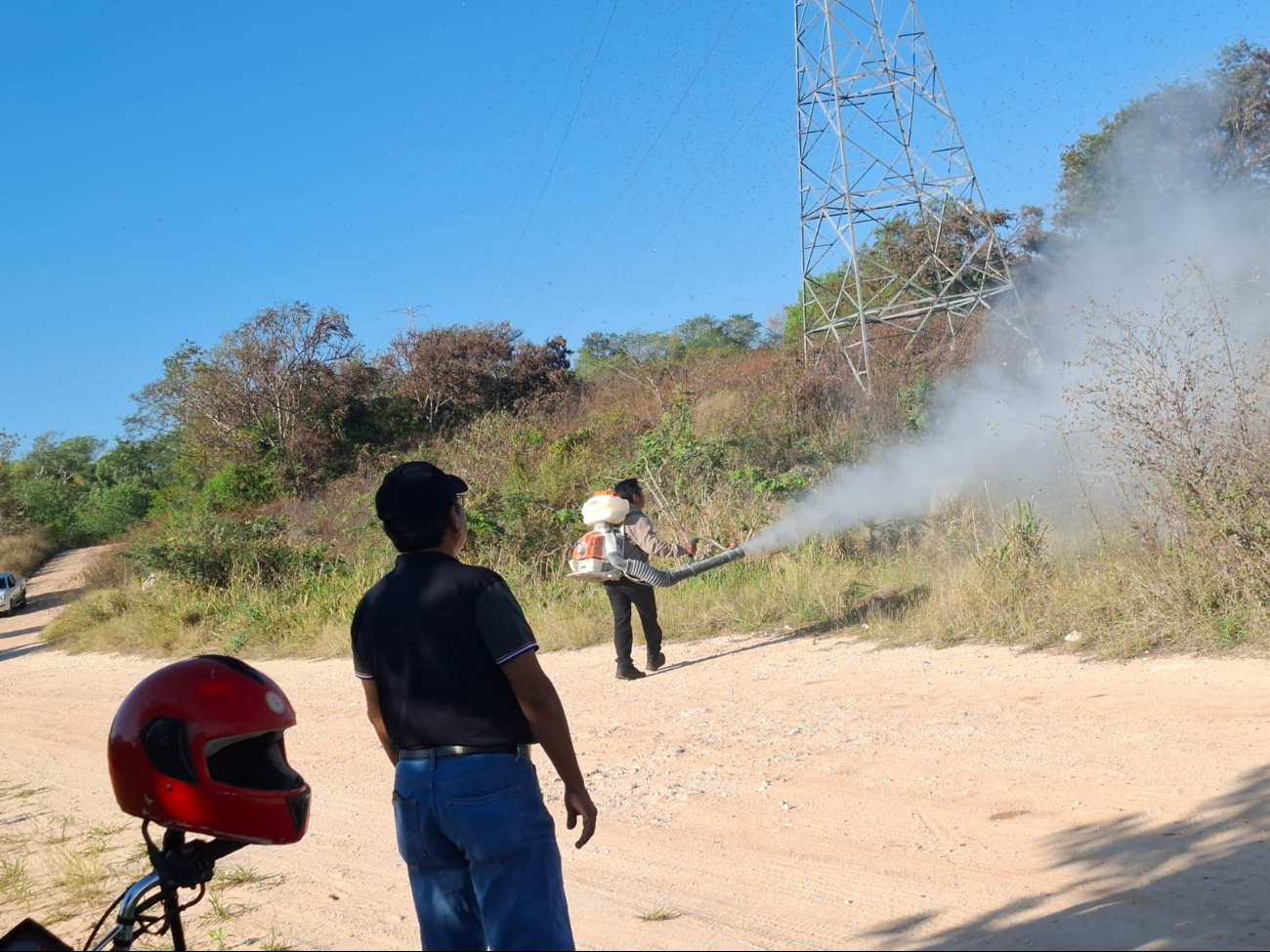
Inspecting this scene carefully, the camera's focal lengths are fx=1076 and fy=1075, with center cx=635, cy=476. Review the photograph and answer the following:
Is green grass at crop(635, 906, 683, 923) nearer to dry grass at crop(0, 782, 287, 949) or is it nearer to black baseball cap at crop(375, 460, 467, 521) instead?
dry grass at crop(0, 782, 287, 949)

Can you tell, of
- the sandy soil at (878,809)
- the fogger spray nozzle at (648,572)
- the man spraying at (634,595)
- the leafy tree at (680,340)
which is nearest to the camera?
the sandy soil at (878,809)

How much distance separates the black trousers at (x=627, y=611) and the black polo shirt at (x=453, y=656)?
6.73 meters

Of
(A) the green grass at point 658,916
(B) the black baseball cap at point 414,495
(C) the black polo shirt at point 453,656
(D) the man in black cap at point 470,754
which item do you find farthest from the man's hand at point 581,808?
(A) the green grass at point 658,916

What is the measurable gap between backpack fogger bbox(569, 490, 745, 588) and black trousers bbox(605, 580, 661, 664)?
193 millimetres

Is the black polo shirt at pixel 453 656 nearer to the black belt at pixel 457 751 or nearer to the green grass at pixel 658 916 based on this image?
the black belt at pixel 457 751

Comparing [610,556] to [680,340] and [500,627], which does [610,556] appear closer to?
[500,627]

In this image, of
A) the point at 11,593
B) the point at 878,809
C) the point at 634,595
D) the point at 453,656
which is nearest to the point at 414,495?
the point at 453,656

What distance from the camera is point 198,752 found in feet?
8.48

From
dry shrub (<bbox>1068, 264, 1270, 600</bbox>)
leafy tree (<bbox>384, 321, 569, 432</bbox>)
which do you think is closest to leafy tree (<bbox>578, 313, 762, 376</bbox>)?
leafy tree (<bbox>384, 321, 569, 432</bbox>)

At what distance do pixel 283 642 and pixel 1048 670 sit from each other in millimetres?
10234

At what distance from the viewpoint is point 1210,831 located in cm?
466

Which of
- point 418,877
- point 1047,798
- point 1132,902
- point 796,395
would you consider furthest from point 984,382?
point 418,877

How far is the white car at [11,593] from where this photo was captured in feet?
95.0

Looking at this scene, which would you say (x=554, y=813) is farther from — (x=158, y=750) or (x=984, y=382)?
(x=984, y=382)
